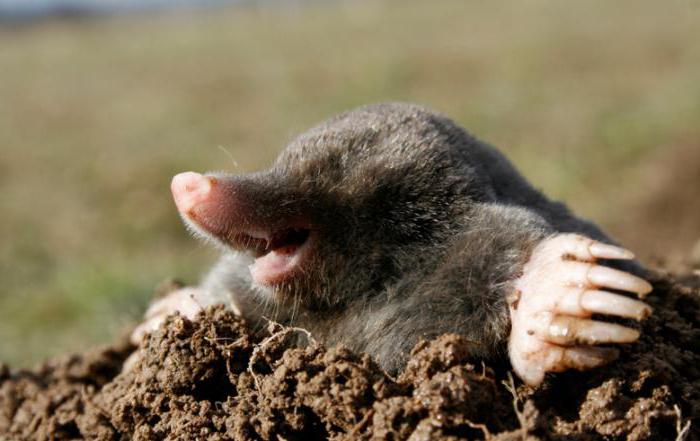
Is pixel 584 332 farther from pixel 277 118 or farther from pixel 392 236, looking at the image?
pixel 277 118

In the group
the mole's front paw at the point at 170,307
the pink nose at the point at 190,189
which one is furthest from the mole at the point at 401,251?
the mole's front paw at the point at 170,307

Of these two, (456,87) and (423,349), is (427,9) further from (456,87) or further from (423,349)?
(423,349)

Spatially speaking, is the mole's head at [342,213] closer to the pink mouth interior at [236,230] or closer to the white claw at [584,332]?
the pink mouth interior at [236,230]

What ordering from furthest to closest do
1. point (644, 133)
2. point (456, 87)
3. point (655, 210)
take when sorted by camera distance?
point (456, 87), point (644, 133), point (655, 210)

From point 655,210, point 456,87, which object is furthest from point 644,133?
point 456,87

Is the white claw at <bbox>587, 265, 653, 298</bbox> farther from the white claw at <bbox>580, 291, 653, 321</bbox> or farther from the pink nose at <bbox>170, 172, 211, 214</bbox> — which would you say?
the pink nose at <bbox>170, 172, 211, 214</bbox>
